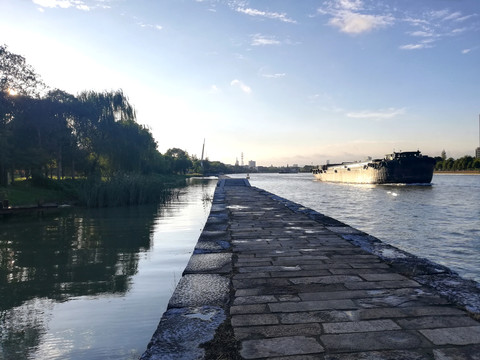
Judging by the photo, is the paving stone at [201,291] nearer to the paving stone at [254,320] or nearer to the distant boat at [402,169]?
the paving stone at [254,320]

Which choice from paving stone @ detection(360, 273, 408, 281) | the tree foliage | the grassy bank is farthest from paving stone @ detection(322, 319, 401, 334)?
the tree foliage

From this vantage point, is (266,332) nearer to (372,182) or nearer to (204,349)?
(204,349)

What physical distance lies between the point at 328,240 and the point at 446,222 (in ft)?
36.7

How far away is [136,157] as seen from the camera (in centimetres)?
2902

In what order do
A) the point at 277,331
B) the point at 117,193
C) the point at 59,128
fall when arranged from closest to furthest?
the point at 277,331 → the point at 117,193 → the point at 59,128

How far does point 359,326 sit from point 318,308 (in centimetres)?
41

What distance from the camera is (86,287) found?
16.9 feet

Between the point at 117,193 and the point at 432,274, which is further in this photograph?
the point at 117,193

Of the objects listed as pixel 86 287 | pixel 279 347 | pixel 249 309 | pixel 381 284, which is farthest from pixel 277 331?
pixel 86 287

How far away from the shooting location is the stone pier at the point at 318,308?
2.24 metres

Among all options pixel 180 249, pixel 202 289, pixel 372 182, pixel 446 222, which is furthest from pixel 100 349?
pixel 372 182

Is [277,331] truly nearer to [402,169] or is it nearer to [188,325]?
[188,325]

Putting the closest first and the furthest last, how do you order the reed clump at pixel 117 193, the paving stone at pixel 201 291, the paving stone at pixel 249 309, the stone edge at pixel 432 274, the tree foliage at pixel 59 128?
1. the paving stone at pixel 249 309
2. the stone edge at pixel 432 274
3. the paving stone at pixel 201 291
4. the reed clump at pixel 117 193
5. the tree foliage at pixel 59 128

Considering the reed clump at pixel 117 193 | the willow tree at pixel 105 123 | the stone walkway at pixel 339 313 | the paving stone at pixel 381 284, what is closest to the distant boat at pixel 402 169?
the willow tree at pixel 105 123
